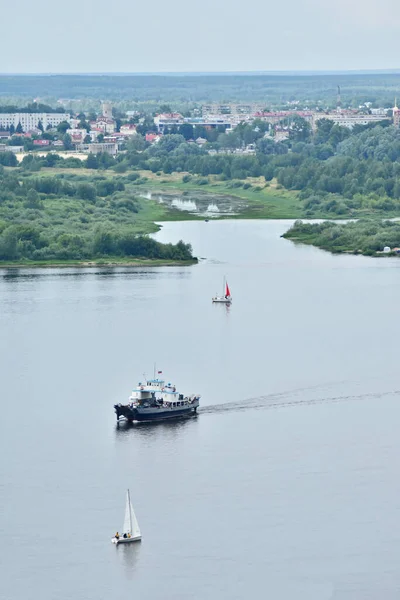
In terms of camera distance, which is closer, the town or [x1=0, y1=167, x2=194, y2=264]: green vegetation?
[x1=0, y1=167, x2=194, y2=264]: green vegetation

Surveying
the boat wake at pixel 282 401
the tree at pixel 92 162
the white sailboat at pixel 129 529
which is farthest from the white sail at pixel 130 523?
the tree at pixel 92 162

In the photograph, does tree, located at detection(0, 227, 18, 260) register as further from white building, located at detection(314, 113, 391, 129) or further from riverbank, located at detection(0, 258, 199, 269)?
white building, located at detection(314, 113, 391, 129)

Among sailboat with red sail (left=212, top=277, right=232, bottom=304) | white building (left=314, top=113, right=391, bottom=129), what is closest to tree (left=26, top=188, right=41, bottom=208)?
sailboat with red sail (left=212, top=277, right=232, bottom=304)

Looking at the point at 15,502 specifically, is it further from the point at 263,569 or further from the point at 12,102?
the point at 12,102

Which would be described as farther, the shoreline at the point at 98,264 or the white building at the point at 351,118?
the white building at the point at 351,118

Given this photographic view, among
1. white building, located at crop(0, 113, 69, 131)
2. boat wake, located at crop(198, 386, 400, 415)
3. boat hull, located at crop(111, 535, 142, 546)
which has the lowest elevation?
boat hull, located at crop(111, 535, 142, 546)

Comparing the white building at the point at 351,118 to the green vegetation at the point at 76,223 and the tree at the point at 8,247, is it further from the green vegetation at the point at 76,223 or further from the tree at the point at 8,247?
the tree at the point at 8,247
